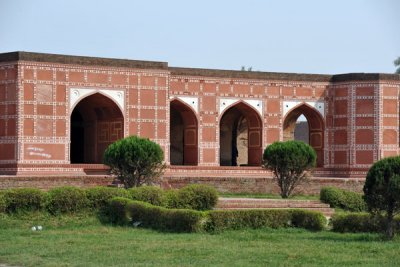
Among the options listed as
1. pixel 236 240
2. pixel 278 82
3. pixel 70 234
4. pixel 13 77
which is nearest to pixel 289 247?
pixel 236 240

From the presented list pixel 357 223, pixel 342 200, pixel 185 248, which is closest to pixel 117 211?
pixel 357 223

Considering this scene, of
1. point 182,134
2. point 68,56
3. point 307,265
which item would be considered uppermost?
point 68,56

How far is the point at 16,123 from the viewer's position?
3038 centimetres

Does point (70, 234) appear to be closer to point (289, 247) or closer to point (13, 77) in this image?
point (289, 247)

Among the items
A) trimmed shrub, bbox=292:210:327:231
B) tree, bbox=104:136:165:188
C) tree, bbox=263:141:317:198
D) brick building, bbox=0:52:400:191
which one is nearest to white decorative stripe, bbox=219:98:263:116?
brick building, bbox=0:52:400:191

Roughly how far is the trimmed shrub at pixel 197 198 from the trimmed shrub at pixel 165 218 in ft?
6.74

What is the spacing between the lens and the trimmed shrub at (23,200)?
2164cm

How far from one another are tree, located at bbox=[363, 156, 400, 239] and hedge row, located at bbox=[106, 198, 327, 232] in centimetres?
193

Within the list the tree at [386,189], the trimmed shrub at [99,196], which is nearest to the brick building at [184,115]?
the trimmed shrub at [99,196]

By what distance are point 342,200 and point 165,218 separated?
8.41 m

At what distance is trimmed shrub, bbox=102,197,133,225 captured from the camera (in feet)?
70.4

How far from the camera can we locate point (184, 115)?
3562 cm

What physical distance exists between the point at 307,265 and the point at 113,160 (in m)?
13.4

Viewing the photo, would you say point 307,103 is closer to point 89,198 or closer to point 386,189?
point 89,198
